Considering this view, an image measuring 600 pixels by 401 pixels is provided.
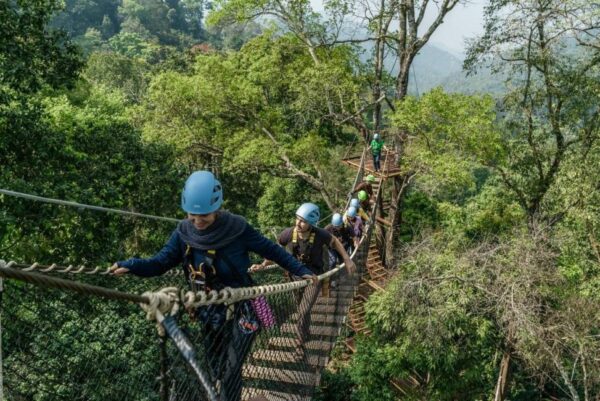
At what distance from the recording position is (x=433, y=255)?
289 inches

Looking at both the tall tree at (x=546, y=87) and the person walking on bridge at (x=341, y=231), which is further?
the tall tree at (x=546, y=87)

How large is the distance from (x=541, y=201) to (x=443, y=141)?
2.83m

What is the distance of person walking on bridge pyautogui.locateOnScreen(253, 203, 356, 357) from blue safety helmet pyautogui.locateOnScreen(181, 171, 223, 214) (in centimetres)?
150

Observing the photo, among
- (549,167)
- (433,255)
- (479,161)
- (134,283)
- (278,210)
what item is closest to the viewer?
(134,283)

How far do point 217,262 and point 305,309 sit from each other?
5.60 ft

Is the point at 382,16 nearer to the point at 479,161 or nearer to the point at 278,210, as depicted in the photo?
the point at 479,161

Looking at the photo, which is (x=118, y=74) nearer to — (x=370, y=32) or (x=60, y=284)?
(x=370, y=32)

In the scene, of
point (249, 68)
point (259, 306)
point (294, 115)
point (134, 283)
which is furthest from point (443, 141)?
point (259, 306)

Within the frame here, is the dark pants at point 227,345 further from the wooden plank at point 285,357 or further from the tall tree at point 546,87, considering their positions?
the tall tree at point 546,87

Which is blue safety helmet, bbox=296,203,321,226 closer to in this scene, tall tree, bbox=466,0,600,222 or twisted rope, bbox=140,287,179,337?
twisted rope, bbox=140,287,179,337

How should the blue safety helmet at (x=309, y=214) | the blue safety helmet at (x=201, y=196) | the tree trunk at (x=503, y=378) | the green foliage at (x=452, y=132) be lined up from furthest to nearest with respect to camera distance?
the green foliage at (x=452, y=132), the tree trunk at (x=503, y=378), the blue safety helmet at (x=309, y=214), the blue safety helmet at (x=201, y=196)

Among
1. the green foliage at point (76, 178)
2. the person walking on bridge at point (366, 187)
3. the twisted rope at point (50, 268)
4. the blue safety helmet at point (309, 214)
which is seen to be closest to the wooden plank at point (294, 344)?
the blue safety helmet at point (309, 214)

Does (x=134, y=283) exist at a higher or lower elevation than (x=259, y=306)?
lower

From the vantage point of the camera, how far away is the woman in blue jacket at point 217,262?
1873 millimetres
